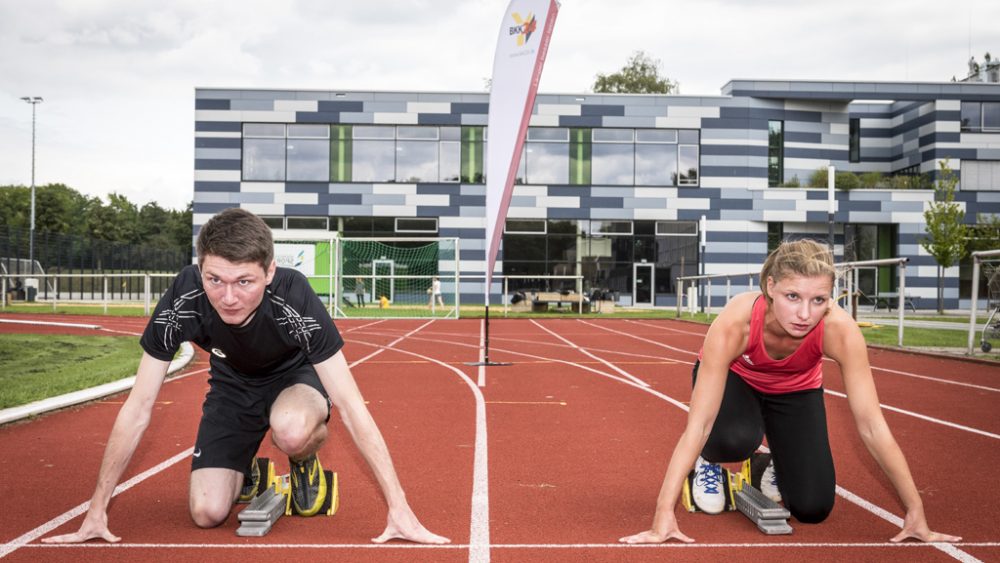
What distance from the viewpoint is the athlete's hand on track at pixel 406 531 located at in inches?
135

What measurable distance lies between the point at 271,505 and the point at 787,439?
2497 millimetres

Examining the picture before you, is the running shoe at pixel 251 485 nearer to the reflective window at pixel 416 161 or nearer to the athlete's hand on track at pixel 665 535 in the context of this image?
the athlete's hand on track at pixel 665 535

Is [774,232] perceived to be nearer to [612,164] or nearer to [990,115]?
[612,164]

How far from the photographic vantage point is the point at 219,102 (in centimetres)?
3244

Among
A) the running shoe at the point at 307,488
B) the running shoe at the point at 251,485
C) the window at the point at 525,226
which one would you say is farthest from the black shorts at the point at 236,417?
the window at the point at 525,226

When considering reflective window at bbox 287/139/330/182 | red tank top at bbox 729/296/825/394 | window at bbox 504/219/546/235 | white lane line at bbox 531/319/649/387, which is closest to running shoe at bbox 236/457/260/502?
red tank top at bbox 729/296/825/394

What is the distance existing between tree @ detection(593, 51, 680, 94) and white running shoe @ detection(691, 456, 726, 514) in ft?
147

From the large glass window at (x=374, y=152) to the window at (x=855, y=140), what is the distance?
20743 millimetres

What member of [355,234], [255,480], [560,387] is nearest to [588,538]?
[255,480]

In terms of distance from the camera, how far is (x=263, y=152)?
107ft

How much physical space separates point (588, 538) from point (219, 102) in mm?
32200

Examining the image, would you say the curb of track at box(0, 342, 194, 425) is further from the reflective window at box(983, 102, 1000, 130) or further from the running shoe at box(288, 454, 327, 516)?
the reflective window at box(983, 102, 1000, 130)

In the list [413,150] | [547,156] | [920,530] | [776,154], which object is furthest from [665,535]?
[776,154]

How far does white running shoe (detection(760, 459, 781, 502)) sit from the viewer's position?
4.12 metres
